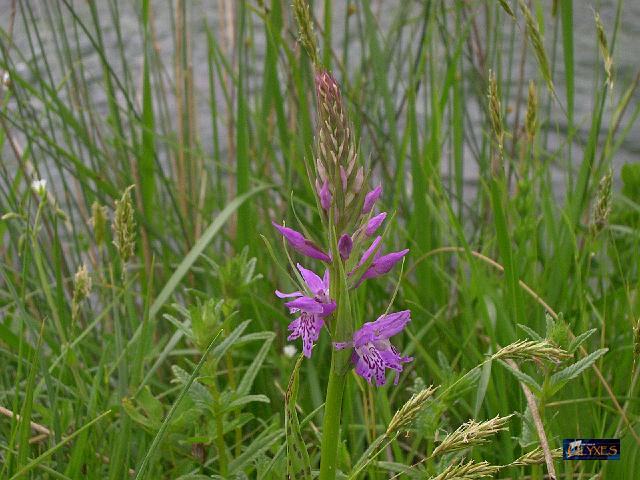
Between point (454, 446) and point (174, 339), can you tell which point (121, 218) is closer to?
point (174, 339)

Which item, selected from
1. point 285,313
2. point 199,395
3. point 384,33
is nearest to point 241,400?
point 199,395

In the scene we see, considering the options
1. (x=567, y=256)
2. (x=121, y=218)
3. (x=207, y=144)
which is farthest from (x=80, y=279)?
(x=207, y=144)

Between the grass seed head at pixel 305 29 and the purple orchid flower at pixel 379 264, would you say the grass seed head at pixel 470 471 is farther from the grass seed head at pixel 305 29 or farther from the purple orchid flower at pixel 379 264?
the grass seed head at pixel 305 29

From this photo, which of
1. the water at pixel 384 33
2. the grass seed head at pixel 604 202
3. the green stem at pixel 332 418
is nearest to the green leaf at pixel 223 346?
the green stem at pixel 332 418

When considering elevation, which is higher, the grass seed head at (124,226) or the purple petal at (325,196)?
the purple petal at (325,196)

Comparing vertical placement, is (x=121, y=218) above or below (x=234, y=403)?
above

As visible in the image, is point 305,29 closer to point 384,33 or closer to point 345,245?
point 345,245

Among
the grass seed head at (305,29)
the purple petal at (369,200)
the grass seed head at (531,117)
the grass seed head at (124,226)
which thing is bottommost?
the grass seed head at (124,226)
